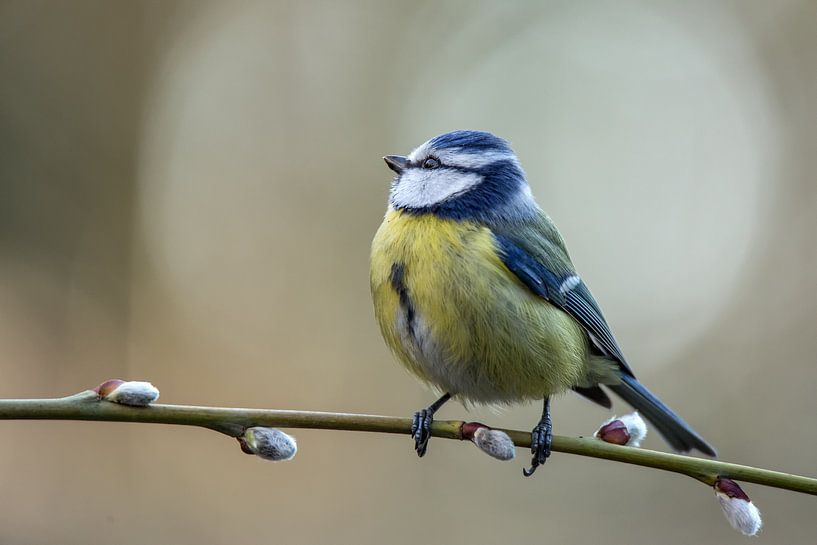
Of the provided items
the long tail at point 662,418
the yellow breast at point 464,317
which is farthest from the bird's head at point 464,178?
the long tail at point 662,418

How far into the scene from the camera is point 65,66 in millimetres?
6508

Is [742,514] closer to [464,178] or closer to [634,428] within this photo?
[634,428]

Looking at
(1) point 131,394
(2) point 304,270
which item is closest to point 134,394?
(1) point 131,394

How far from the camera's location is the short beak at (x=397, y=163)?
3.11m

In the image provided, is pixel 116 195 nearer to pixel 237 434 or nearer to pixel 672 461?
pixel 237 434

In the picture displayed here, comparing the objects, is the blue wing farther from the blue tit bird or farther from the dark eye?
the dark eye

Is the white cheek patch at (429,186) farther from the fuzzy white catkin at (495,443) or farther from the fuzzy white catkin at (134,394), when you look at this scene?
the fuzzy white catkin at (134,394)

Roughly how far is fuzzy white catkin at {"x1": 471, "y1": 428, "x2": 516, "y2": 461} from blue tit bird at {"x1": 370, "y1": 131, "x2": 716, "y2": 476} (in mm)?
452

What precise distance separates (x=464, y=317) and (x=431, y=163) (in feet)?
2.59

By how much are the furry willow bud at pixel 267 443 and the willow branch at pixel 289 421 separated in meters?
0.02

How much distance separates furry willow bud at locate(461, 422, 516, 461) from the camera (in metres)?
1.87

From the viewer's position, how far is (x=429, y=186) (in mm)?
2998

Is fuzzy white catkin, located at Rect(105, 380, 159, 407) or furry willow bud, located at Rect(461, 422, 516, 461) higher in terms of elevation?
fuzzy white catkin, located at Rect(105, 380, 159, 407)

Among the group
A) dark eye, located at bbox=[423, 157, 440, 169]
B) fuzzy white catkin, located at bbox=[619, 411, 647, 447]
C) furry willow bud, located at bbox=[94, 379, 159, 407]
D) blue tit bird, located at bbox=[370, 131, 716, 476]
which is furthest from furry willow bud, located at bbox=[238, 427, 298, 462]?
dark eye, located at bbox=[423, 157, 440, 169]
